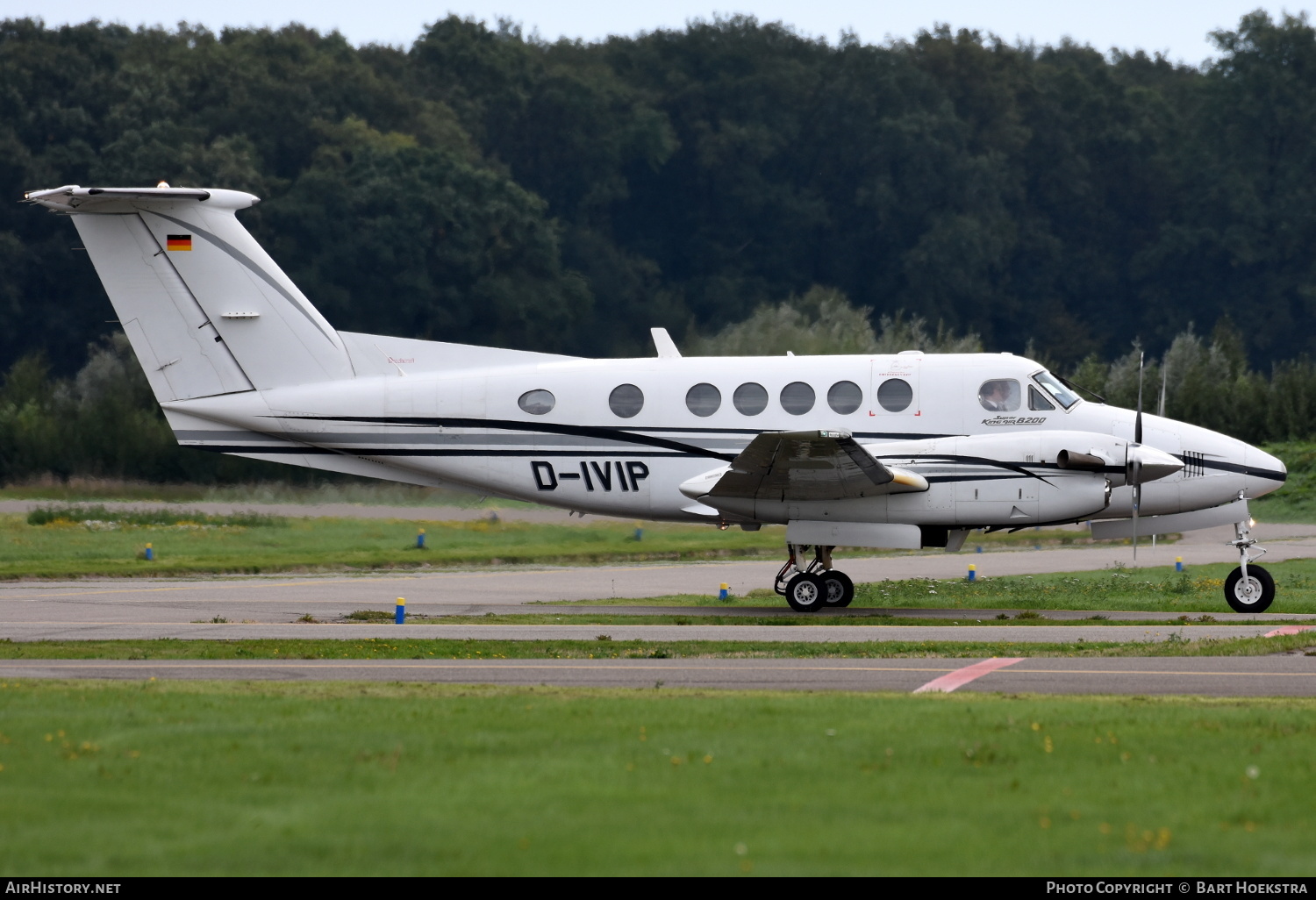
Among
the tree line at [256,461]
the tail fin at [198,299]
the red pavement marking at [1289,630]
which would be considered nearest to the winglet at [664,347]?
the tail fin at [198,299]

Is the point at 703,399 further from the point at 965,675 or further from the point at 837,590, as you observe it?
the point at 965,675

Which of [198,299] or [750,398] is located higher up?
[198,299]

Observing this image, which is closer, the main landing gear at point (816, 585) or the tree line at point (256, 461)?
the main landing gear at point (816, 585)

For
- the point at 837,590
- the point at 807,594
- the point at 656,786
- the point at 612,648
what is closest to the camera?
the point at 656,786

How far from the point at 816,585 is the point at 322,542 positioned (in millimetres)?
17266

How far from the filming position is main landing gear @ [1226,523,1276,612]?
19359 mm

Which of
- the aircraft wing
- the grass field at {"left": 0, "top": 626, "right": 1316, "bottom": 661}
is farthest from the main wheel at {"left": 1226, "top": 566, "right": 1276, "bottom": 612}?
the aircraft wing

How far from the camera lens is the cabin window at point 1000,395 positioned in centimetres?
2070

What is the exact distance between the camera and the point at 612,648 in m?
16.2

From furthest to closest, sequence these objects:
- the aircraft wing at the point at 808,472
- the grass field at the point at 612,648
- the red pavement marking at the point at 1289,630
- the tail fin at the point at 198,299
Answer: the tail fin at the point at 198,299 < the aircraft wing at the point at 808,472 < the red pavement marking at the point at 1289,630 < the grass field at the point at 612,648

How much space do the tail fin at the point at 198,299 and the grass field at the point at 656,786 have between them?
1014 centimetres

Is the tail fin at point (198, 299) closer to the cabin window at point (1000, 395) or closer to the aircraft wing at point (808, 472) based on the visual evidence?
the aircraft wing at point (808, 472)

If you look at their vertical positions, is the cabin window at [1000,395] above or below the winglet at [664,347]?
below

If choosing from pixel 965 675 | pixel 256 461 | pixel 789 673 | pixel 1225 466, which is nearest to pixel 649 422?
pixel 789 673
